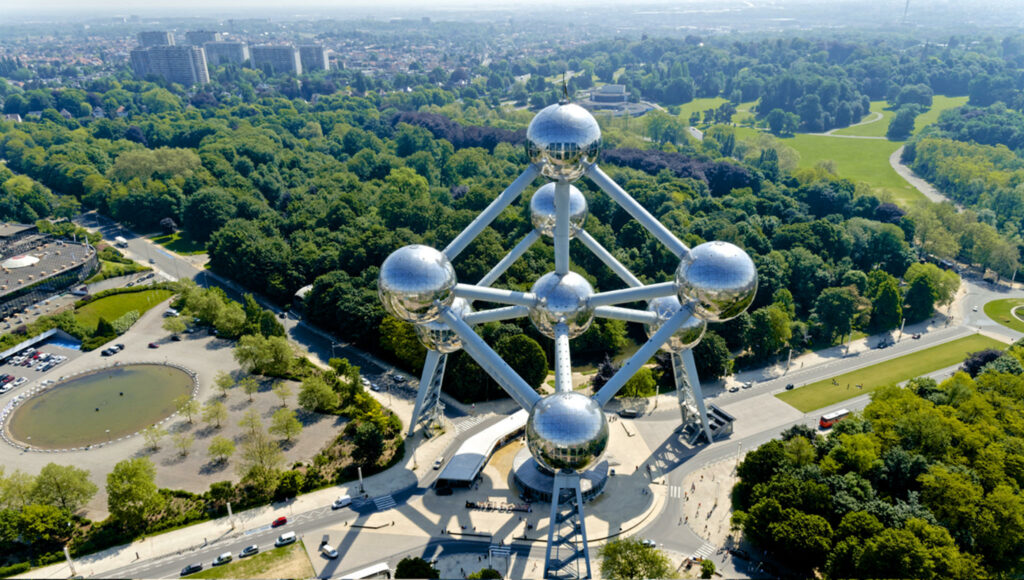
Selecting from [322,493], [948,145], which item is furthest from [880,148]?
[322,493]

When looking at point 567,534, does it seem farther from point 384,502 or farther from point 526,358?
point 526,358

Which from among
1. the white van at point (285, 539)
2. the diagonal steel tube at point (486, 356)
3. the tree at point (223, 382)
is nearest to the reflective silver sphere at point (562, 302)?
the diagonal steel tube at point (486, 356)

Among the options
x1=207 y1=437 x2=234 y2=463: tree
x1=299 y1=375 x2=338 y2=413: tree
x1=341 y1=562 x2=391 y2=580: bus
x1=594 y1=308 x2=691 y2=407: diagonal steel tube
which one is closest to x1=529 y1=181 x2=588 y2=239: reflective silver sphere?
x1=594 y1=308 x2=691 y2=407: diagonal steel tube

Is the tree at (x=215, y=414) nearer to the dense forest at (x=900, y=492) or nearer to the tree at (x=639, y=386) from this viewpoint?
the tree at (x=639, y=386)

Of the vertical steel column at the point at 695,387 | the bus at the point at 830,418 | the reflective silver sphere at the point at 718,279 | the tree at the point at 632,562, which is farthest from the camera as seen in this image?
the bus at the point at 830,418

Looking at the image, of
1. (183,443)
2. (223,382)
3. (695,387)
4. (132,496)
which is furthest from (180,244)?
(695,387)

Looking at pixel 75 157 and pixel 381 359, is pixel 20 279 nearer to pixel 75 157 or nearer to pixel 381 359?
pixel 381 359

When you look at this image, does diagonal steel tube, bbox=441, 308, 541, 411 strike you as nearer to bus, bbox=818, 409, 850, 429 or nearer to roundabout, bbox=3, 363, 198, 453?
bus, bbox=818, 409, 850, 429
